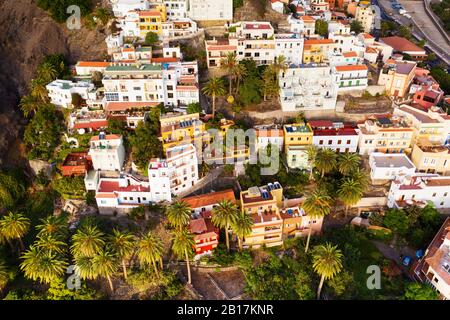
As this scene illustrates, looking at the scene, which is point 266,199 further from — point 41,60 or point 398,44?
point 398,44

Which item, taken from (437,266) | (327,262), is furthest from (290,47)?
(437,266)

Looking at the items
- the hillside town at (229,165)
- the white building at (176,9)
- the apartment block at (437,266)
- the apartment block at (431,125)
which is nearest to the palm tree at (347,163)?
the hillside town at (229,165)

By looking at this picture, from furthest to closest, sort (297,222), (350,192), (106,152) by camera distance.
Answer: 1. (106,152)
2. (350,192)
3. (297,222)

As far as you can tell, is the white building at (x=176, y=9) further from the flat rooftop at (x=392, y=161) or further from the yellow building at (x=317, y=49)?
the flat rooftop at (x=392, y=161)

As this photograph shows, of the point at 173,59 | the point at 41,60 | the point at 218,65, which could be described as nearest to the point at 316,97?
the point at 218,65

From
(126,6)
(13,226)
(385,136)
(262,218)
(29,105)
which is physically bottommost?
(13,226)

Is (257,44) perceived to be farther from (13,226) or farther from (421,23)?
(421,23)

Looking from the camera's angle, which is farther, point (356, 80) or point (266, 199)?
point (356, 80)

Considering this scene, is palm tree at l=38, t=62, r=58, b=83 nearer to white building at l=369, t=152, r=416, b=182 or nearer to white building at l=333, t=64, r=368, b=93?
white building at l=333, t=64, r=368, b=93
